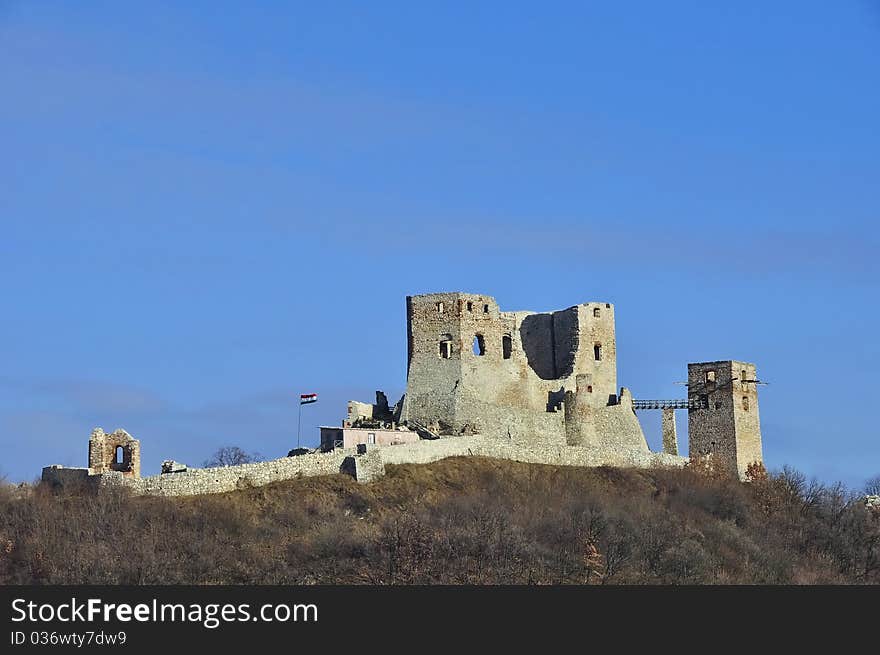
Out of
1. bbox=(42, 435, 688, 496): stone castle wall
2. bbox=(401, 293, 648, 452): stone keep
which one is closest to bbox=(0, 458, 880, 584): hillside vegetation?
bbox=(42, 435, 688, 496): stone castle wall

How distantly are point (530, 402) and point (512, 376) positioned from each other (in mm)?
1238

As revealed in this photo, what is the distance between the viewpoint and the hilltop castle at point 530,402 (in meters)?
80.2

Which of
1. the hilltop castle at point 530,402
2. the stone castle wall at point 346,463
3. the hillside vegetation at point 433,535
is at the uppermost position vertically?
the hilltop castle at point 530,402

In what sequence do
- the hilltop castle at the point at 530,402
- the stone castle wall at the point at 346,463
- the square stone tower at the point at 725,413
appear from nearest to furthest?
the stone castle wall at the point at 346,463
the hilltop castle at the point at 530,402
the square stone tower at the point at 725,413

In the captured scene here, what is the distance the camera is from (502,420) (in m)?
83.3

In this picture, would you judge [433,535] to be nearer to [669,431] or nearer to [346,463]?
[346,463]

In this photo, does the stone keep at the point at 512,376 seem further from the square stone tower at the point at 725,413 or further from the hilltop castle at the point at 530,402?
the square stone tower at the point at 725,413

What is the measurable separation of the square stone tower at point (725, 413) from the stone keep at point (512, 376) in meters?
3.26

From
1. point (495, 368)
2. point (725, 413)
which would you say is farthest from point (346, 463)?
point (725, 413)

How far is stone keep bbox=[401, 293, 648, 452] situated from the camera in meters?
83.0

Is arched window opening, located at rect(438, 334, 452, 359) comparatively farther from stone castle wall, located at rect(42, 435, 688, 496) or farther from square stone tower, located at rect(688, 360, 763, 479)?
square stone tower, located at rect(688, 360, 763, 479)

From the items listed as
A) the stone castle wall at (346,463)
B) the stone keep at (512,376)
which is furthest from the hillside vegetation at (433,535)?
the stone keep at (512,376)
